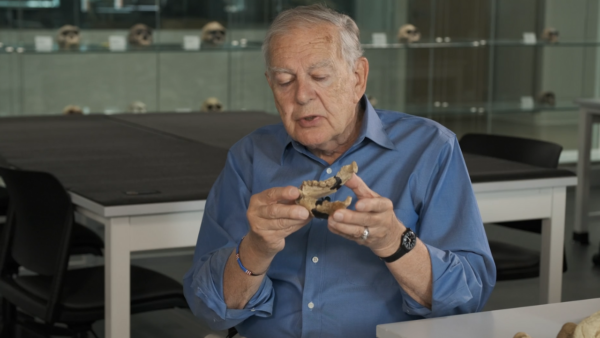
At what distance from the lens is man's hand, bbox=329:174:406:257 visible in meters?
1.46

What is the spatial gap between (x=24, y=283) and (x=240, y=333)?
111cm

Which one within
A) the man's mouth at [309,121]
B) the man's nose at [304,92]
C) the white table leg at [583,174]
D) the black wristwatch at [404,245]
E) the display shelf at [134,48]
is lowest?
the white table leg at [583,174]

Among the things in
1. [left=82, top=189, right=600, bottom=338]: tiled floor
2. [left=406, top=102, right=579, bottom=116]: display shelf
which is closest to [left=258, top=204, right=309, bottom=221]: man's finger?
[left=82, top=189, right=600, bottom=338]: tiled floor

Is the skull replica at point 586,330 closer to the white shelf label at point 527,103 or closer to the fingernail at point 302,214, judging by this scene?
the fingernail at point 302,214

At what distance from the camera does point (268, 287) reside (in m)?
1.81

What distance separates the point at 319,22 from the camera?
5.73ft

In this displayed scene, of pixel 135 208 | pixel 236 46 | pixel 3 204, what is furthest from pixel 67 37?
pixel 135 208

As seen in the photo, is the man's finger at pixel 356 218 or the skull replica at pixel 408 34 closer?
the man's finger at pixel 356 218

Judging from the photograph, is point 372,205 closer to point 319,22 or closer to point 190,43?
point 319,22

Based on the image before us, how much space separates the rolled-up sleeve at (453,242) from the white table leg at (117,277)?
94 cm

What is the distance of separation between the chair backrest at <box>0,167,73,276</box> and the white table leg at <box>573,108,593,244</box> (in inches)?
148

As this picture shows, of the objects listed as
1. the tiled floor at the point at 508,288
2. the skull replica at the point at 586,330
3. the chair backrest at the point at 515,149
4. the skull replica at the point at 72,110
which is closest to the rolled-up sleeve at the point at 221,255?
the skull replica at the point at 586,330

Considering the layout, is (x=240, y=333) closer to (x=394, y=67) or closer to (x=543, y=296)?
(x=543, y=296)

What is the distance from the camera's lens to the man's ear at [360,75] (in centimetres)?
182
